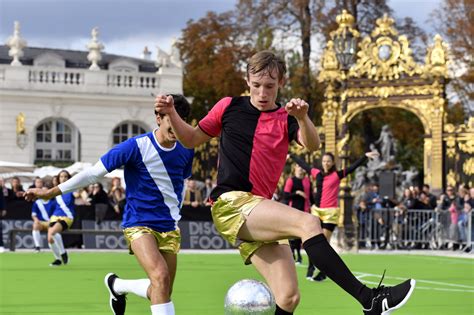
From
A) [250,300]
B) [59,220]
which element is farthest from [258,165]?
[59,220]

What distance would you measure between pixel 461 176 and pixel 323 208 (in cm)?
1544

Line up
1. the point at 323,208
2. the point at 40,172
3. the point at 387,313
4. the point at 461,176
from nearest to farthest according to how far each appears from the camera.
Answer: the point at 387,313, the point at 323,208, the point at 461,176, the point at 40,172

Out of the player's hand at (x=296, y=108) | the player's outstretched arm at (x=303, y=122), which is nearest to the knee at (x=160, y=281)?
the player's outstretched arm at (x=303, y=122)

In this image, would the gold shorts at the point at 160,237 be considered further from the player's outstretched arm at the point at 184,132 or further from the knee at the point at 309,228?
the knee at the point at 309,228

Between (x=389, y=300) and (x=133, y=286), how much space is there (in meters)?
3.14

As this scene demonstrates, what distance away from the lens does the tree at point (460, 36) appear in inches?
1897

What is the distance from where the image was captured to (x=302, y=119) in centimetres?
756

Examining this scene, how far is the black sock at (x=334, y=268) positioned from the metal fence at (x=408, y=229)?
71.0 feet

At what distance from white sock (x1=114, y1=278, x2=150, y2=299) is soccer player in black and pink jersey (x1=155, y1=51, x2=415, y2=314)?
5.33ft

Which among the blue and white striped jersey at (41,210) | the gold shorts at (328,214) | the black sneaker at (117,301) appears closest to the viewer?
the black sneaker at (117,301)

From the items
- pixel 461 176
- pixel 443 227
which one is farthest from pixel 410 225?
pixel 461 176

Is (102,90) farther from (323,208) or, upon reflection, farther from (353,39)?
(323,208)

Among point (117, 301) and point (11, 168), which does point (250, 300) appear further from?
point (11, 168)

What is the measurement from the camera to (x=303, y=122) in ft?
24.9
